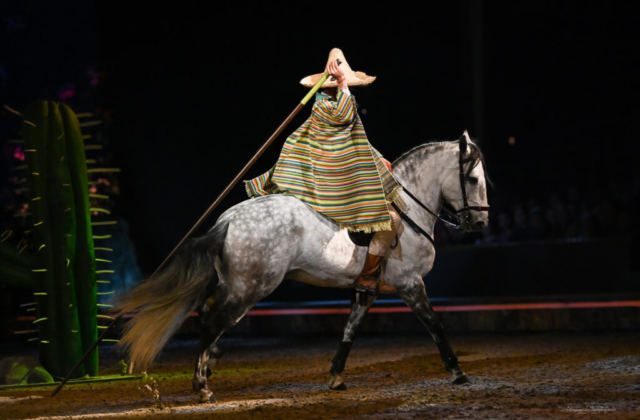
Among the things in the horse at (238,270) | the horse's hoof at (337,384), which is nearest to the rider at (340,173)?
the horse at (238,270)

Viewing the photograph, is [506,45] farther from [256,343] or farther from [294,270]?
[294,270]

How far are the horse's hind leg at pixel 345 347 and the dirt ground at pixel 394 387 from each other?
0.10 metres

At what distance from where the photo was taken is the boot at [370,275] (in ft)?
16.8

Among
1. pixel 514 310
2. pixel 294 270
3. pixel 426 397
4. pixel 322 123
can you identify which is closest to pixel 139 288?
pixel 294 270

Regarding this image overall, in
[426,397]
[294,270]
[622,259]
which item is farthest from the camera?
[622,259]

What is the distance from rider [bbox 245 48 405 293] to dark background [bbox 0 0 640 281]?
4975 millimetres

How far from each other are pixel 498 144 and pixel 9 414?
28.7 ft

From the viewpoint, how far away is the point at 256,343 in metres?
9.67

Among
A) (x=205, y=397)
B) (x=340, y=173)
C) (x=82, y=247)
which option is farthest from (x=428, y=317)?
(x=82, y=247)

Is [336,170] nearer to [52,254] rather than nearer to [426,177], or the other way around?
[426,177]

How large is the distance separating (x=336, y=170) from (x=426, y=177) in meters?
0.87

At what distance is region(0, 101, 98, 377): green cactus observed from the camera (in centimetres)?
630

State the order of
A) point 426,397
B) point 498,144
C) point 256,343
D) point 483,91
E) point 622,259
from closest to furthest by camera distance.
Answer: point 426,397 → point 622,259 → point 256,343 → point 483,91 → point 498,144

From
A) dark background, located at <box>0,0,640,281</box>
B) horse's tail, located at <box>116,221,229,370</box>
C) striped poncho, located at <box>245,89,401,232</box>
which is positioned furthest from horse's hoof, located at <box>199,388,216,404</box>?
dark background, located at <box>0,0,640,281</box>
